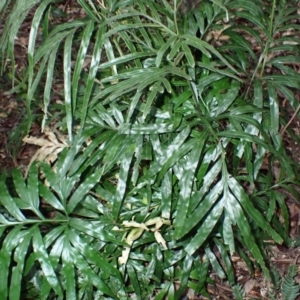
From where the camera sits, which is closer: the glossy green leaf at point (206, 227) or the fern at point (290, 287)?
the glossy green leaf at point (206, 227)

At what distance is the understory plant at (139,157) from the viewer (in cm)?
142

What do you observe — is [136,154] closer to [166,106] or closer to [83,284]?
[166,106]

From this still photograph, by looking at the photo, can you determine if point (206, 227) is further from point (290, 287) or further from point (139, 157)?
point (290, 287)

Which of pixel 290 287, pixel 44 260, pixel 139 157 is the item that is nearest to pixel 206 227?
pixel 139 157

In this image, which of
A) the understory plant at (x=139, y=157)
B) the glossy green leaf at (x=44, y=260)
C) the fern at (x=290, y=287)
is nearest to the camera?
the understory plant at (x=139, y=157)

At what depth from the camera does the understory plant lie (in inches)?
56.0

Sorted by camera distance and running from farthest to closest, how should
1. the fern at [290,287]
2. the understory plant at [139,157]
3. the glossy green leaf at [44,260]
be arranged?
the fern at [290,287] < the glossy green leaf at [44,260] < the understory plant at [139,157]

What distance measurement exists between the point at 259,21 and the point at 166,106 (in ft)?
1.44

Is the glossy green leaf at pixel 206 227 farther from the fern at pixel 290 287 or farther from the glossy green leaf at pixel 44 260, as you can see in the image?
the fern at pixel 290 287

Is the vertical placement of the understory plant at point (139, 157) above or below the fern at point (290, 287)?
above

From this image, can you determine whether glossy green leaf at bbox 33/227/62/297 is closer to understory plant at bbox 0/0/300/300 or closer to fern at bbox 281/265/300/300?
understory plant at bbox 0/0/300/300

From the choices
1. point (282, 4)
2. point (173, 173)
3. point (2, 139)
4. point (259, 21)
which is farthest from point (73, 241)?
point (2, 139)

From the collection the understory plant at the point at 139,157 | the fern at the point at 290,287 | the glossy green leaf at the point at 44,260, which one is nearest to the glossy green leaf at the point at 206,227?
the understory plant at the point at 139,157

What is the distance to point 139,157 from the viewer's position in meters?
1.55
